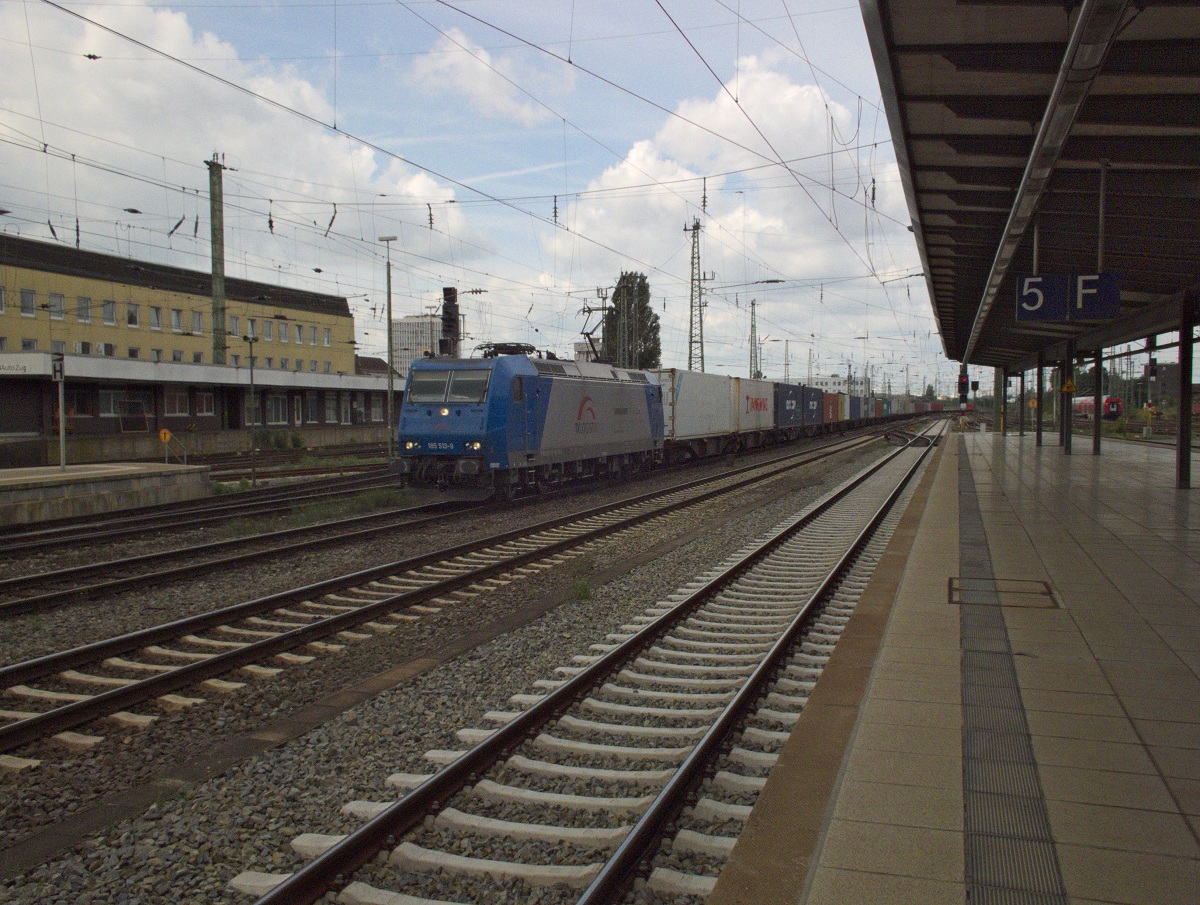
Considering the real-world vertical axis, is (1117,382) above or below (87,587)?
above

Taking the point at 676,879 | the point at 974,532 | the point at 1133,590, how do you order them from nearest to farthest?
the point at 676,879 < the point at 1133,590 < the point at 974,532

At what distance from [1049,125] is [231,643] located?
26.4ft

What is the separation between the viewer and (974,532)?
11.7m

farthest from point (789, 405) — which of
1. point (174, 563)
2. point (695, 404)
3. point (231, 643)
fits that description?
point (231, 643)

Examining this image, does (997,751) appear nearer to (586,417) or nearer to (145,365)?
(586,417)

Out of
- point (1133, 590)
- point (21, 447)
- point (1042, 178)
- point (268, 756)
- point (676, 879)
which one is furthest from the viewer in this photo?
point (21, 447)

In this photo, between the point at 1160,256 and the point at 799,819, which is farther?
the point at 1160,256

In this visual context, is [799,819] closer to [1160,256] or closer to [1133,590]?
[1133,590]

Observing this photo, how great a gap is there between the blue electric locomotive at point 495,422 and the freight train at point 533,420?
2 centimetres

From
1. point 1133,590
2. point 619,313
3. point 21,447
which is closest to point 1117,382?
point 619,313

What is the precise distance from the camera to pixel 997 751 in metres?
4.22

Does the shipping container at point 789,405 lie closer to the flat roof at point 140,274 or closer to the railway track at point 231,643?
the flat roof at point 140,274

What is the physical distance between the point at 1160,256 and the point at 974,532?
226 inches

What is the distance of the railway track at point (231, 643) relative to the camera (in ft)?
18.1
